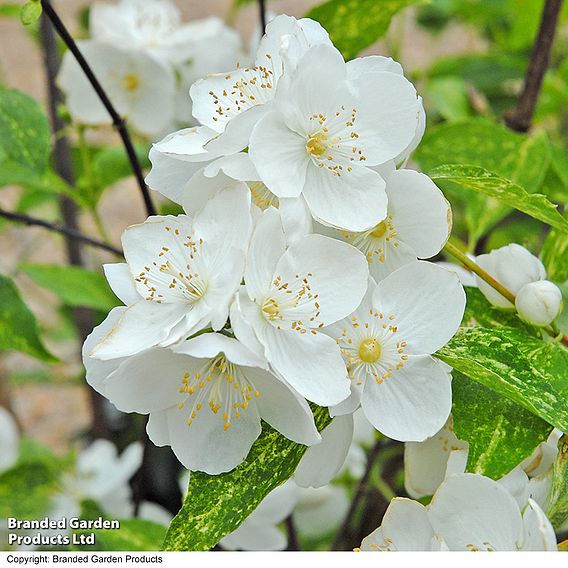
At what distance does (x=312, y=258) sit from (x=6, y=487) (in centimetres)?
72

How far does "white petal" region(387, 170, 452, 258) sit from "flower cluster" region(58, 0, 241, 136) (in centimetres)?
56

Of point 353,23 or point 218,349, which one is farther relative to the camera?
point 353,23

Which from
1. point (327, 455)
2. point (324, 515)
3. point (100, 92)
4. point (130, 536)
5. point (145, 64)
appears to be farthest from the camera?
point (324, 515)

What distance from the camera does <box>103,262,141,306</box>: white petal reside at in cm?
50

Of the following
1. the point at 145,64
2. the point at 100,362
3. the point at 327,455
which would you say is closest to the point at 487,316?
the point at 327,455

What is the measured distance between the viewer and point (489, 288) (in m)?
0.57

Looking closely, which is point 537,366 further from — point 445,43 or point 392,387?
point 445,43

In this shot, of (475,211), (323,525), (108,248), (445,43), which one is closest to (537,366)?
(475,211)

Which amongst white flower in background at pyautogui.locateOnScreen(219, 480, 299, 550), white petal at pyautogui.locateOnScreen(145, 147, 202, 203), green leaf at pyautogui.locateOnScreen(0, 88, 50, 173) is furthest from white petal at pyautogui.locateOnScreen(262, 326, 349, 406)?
green leaf at pyautogui.locateOnScreen(0, 88, 50, 173)

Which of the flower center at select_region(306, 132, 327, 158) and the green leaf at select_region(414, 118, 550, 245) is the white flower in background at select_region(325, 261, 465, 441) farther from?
the green leaf at select_region(414, 118, 550, 245)

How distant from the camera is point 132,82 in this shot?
1.01 metres

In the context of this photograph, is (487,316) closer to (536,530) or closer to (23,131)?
(536,530)

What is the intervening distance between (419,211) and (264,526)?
15.4 inches

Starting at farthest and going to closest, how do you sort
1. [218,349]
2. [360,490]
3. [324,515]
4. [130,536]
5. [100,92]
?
[324,515]
[360,490]
[130,536]
[100,92]
[218,349]
